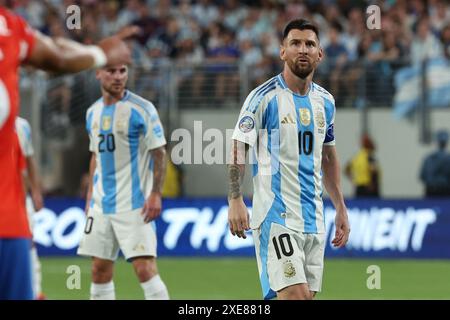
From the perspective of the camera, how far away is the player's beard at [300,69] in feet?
24.3

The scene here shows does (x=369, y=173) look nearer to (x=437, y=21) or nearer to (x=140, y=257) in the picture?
(x=437, y=21)

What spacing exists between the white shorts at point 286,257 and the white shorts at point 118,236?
216cm

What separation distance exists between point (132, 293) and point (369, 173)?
6.87m

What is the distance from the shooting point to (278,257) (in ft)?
23.4

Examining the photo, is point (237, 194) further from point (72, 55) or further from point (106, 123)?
point (106, 123)

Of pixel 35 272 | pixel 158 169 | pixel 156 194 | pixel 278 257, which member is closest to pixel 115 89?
pixel 158 169

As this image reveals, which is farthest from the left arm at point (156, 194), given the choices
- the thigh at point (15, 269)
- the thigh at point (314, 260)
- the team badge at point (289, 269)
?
the thigh at point (15, 269)

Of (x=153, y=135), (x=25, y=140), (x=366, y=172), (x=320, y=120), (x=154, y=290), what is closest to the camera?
(x=320, y=120)

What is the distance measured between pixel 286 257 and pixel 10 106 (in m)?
2.95

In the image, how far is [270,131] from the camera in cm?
739

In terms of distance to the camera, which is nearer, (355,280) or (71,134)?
(355,280)

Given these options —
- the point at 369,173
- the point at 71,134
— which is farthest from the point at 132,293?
the point at 71,134

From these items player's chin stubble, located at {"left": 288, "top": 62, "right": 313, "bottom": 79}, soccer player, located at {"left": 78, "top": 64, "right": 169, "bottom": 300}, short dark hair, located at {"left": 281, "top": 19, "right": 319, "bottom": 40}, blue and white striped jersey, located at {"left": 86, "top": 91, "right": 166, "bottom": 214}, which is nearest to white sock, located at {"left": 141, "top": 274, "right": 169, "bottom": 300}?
soccer player, located at {"left": 78, "top": 64, "right": 169, "bottom": 300}
